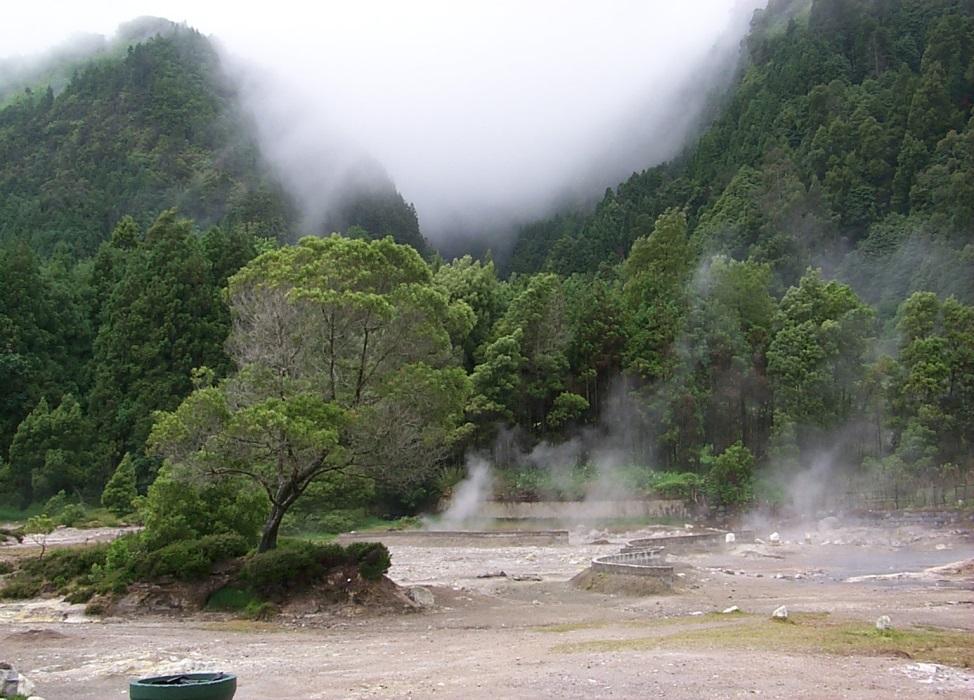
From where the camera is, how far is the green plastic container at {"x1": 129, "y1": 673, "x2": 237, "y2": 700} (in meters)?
9.05

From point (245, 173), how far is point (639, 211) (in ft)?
184

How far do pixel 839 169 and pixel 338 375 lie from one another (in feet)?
258

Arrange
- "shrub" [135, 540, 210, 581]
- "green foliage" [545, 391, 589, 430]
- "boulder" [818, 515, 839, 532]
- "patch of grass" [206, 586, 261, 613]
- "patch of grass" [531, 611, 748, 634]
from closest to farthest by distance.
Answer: "patch of grass" [531, 611, 748, 634] < "patch of grass" [206, 586, 261, 613] < "shrub" [135, 540, 210, 581] < "boulder" [818, 515, 839, 532] < "green foliage" [545, 391, 589, 430]

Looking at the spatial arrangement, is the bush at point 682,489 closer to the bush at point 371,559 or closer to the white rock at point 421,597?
the white rock at point 421,597

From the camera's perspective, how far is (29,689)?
43.6 ft

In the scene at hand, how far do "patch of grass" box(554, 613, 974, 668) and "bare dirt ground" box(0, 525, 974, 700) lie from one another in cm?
16

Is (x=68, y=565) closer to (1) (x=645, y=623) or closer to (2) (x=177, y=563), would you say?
(2) (x=177, y=563)

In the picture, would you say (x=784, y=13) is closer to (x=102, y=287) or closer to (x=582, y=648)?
(x=102, y=287)

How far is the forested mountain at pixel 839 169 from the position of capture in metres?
81.8

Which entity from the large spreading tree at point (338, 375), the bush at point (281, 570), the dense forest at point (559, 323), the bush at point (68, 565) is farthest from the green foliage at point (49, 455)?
the bush at point (281, 570)

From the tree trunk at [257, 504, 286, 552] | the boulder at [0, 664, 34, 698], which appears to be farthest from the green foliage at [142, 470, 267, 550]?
the boulder at [0, 664, 34, 698]

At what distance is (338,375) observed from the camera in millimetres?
26328

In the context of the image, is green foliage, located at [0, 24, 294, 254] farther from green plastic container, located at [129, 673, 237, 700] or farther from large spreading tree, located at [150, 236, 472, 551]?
green plastic container, located at [129, 673, 237, 700]

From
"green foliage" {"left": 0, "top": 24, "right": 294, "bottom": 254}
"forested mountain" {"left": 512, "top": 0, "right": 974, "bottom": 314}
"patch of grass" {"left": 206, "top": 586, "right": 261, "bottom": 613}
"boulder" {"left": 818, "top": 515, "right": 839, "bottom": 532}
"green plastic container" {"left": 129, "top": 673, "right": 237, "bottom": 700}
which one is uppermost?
"green foliage" {"left": 0, "top": 24, "right": 294, "bottom": 254}
